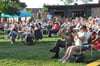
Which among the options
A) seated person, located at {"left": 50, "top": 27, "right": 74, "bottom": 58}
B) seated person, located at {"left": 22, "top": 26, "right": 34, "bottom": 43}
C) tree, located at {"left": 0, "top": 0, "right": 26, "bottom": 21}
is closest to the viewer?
seated person, located at {"left": 50, "top": 27, "right": 74, "bottom": 58}

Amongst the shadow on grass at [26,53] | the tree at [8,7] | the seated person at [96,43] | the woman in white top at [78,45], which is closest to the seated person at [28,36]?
the shadow on grass at [26,53]

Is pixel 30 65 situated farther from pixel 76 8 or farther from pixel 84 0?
pixel 84 0

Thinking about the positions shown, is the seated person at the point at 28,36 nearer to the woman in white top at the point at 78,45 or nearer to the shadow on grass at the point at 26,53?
the shadow on grass at the point at 26,53

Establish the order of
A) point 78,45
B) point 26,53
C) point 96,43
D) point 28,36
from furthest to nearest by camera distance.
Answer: point 28,36
point 26,53
point 96,43
point 78,45

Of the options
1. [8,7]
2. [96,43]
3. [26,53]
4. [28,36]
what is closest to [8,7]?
[8,7]

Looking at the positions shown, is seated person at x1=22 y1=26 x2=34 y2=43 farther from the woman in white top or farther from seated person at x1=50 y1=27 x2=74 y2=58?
the woman in white top

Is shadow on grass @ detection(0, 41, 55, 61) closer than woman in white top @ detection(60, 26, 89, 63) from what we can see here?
No

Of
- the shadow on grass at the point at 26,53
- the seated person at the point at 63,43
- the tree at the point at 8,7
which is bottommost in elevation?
the shadow on grass at the point at 26,53

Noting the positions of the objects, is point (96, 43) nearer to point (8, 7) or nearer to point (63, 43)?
point (63, 43)

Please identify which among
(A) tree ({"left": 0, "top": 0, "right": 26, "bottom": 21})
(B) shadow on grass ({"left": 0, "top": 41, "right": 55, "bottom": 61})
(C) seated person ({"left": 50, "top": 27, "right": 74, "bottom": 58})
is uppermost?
(A) tree ({"left": 0, "top": 0, "right": 26, "bottom": 21})

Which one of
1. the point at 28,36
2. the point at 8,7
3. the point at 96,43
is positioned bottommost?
the point at 28,36

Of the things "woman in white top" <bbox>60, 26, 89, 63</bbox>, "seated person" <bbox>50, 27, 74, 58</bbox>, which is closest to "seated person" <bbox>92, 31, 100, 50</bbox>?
"woman in white top" <bbox>60, 26, 89, 63</bbox>

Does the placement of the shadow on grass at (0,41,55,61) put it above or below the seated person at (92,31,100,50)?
below

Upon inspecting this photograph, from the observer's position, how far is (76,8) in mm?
38062
